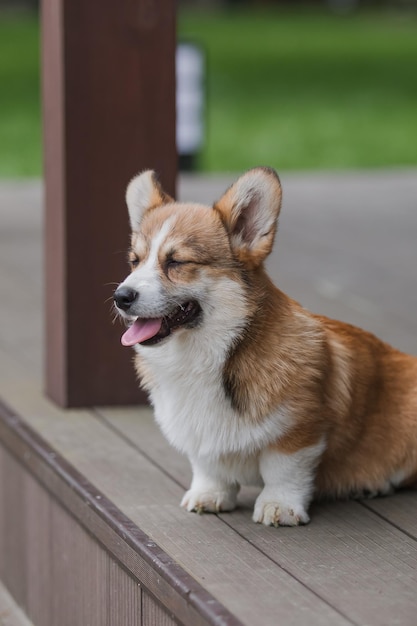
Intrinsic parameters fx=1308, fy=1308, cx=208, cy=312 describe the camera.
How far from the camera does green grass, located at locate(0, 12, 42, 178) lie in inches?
485

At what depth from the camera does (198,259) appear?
2.91m

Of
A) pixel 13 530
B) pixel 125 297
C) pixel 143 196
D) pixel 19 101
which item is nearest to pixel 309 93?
pixel 19 101

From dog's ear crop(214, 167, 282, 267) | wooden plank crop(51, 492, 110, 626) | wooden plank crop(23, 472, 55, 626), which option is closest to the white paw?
wooden plank crop(51, 492, 110, 626)

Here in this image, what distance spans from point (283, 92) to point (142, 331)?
50.2ft

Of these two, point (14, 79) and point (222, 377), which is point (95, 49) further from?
point (14, 79)

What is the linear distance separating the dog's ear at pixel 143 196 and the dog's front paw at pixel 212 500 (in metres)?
0.68

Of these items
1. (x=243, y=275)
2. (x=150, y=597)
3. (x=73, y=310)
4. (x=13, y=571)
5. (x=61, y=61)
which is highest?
(x=61, y=61)

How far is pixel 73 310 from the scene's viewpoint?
4.23 meters

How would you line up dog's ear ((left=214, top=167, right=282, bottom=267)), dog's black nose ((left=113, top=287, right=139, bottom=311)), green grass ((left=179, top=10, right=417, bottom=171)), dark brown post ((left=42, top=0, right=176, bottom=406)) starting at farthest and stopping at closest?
green grass ((left=179, top=10, right=417, bottom=171)) → dark brown post ((left=42, top=0, right=176, bottom=406)) → dog's ear ((left=214, top=167, right=282, bottom=267)) → dog's black nose ((left=113, top=287, right=139, bottom=311))

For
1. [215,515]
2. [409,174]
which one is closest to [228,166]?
[409,174]

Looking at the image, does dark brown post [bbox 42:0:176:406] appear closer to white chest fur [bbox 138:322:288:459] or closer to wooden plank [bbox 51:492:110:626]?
wooden plank [bbox 51:492:110:626]

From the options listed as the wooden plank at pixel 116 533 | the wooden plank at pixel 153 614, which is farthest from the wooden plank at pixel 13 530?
the wooden plank at pixel 153 614

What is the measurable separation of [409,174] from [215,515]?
6656mm

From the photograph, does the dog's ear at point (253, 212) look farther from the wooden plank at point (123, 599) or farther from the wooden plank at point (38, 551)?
the wooden plank at point (38, 551)
